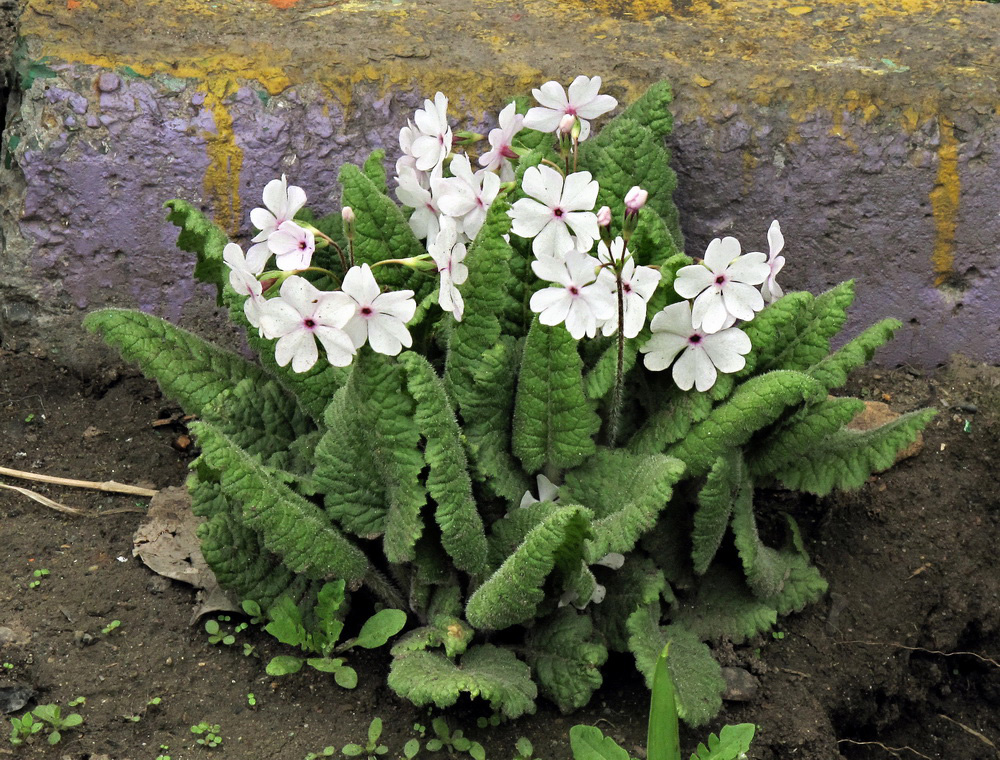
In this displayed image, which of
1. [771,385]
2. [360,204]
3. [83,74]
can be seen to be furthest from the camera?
[83,74]

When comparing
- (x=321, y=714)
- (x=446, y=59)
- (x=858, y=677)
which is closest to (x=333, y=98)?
(x=446, y=59)

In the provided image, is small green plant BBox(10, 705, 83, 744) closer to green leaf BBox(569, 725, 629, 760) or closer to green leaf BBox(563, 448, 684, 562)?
green leaf BBox(569, 725, 629, 760)

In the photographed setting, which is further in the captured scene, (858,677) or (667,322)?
(858,677)

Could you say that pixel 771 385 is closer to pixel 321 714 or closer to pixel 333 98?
pixel 321 714

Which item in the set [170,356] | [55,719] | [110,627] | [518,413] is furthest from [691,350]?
[55,719]

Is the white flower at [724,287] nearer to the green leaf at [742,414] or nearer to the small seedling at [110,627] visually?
the green leaf at [742,414]

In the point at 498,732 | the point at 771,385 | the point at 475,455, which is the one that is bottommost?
the point at 498,732

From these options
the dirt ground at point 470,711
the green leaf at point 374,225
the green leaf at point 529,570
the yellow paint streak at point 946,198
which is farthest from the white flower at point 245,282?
the yellow paint streak at point 946,198
